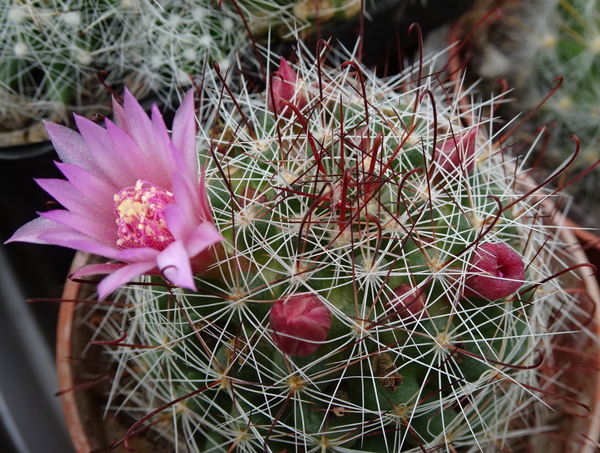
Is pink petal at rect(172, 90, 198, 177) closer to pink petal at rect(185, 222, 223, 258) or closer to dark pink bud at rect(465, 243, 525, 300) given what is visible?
pink petal at rect(185, 222, 223, 258)

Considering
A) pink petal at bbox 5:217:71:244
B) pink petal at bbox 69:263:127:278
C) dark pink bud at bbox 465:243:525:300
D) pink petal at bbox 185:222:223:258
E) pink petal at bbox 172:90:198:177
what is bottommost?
dark pink bud at bbox 465:243:525:300

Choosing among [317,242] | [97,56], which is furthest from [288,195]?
[97,56]

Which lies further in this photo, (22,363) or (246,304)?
(22,363)

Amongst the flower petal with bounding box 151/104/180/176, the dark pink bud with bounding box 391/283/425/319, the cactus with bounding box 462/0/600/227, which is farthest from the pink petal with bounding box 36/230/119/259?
the cactus with bounding box 462/0/600/227

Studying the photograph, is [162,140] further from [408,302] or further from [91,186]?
[408,302]

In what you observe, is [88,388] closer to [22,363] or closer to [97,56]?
[22,363]

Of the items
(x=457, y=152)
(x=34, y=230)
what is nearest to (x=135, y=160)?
(x=34, y=230)

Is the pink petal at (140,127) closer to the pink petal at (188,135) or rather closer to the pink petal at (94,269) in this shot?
the pink petal at (188,135)
